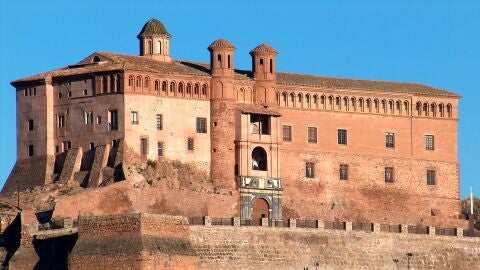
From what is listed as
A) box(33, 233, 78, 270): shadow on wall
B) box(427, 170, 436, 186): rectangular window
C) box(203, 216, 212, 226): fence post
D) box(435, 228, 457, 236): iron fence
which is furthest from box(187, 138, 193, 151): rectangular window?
box(427, 170, 436, 186): rectangular window

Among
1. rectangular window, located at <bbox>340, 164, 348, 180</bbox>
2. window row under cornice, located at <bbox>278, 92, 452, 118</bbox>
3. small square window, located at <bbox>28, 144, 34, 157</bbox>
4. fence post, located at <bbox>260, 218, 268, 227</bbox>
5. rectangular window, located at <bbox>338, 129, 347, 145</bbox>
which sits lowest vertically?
fence post, located at <bbox>260, 218, 268, 227</bbox>

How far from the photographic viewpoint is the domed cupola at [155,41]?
408 ft

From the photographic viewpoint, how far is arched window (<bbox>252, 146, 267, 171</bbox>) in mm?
121938

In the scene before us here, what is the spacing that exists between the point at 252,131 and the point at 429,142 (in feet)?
38.5

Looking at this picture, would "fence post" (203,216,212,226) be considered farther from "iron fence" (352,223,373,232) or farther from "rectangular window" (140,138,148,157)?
Answer: "rectangular window" (140,138,148,157)

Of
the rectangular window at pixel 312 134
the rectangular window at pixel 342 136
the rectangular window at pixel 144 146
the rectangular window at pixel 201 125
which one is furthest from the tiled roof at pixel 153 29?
the rectangular window at pixel 342 136

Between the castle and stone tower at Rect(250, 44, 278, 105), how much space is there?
0.25 ft

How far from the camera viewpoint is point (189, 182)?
11838 centimetres

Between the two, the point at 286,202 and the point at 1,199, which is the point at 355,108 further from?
the point at 1,199

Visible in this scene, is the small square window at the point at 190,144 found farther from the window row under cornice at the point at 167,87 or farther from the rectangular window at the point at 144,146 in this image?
the rectangular window at the point at 144,146

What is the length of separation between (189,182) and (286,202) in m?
6.52

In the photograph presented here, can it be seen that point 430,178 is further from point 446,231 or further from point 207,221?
point 207,221

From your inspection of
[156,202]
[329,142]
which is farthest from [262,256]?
[329,142]

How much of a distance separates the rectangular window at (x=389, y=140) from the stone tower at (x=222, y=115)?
10360 millimetres
